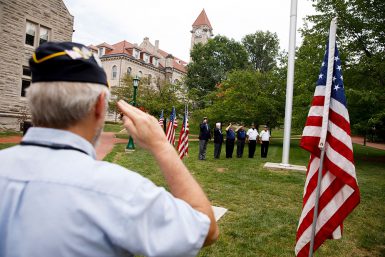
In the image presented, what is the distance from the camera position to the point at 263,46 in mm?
48281

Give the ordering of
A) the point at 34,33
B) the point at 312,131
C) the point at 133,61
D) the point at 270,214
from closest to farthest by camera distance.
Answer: the point at 312,131, the point at 270,214, the point at 34,33, the point at 133,61

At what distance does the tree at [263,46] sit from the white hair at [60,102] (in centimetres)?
4889

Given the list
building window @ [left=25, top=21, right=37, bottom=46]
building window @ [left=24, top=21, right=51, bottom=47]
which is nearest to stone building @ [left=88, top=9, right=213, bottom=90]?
building window @ [left=24, top=21, right=51, bottom=47]

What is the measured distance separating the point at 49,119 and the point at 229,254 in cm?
392

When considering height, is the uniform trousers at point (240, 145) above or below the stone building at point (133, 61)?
below

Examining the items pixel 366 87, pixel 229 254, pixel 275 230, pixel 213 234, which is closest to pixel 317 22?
pixel 366 87

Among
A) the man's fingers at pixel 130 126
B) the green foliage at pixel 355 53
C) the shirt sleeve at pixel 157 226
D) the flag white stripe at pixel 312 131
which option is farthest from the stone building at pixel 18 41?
the shirt sleeve at pixel 157 226

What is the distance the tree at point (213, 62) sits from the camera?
1715 inches

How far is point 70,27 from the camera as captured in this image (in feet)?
76.5

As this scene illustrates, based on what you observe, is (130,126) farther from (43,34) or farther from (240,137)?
(43,34)

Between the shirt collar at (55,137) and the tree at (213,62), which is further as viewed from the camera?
the tree at (213,62)

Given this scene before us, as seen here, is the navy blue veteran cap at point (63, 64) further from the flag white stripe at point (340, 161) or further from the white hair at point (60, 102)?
the flag white stripe at point (340, 161)

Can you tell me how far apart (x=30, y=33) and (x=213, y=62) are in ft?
89.2

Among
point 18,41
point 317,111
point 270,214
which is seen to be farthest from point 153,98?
point 317,111
